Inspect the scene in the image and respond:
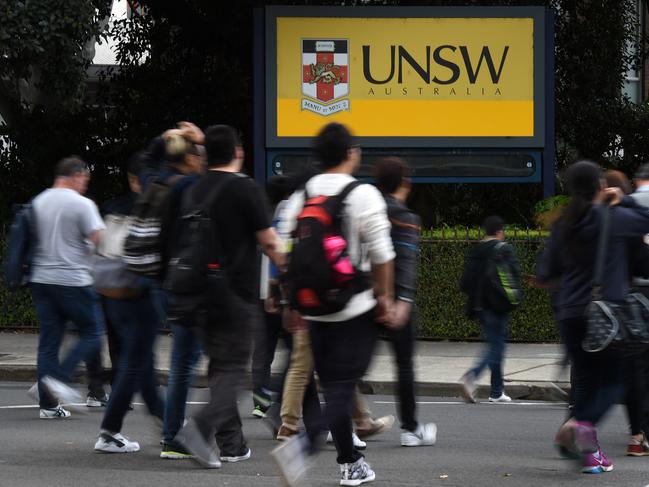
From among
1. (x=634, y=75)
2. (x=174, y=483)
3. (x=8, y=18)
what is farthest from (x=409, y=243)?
(x=634, y=75)

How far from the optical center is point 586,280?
22.4 feet

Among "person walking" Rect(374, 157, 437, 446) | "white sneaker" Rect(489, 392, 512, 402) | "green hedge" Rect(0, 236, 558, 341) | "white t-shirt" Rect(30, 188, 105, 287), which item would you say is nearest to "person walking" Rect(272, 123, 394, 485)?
"person walking" Rect(374, 157, 437, 446)

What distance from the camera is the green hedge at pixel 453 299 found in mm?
15594

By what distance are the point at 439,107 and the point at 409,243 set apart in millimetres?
10477

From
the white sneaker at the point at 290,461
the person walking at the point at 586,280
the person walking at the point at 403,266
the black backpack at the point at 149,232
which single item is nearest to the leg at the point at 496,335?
the person walking at the point at 403,266

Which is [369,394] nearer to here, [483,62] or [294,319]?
[294,319]

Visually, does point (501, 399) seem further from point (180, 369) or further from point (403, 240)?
point (180, 369)

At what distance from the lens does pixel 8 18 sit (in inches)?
616

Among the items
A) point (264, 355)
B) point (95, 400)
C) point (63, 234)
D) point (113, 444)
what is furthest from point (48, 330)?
point (113, 444)

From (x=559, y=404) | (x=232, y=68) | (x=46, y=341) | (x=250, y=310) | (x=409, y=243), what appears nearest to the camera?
(x=250, y=310)

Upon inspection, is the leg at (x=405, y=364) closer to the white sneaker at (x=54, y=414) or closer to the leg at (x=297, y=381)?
the leg at (x=297, y=381)

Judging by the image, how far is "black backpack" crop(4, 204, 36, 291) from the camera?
9.09 m

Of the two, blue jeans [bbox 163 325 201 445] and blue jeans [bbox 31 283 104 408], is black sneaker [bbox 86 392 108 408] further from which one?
blue jeans [bbox 163 325 201 445]

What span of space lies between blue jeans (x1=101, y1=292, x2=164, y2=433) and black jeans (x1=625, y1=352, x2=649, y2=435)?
2811 mm
